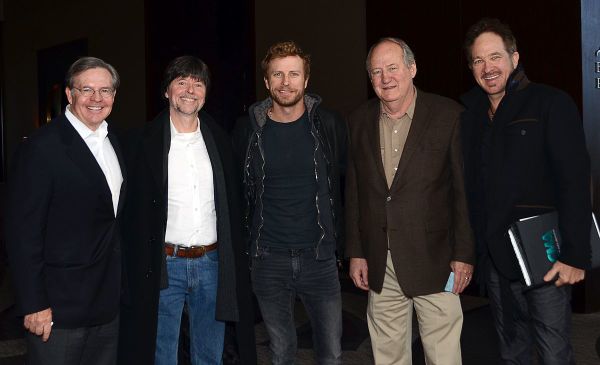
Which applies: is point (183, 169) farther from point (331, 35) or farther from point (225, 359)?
point (331, 35)

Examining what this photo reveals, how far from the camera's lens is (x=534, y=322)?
238cm

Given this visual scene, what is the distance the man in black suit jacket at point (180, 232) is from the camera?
99.5 inches

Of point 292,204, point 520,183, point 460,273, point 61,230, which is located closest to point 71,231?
point 61,230

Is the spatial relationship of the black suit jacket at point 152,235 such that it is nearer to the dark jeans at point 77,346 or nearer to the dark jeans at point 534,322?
the dark jeans at point 77,346

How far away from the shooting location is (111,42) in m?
9.43

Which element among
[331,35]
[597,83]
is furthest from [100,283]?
[331,35]

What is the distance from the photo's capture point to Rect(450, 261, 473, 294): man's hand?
8.29 feet

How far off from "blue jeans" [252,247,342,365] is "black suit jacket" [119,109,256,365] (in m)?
0.11

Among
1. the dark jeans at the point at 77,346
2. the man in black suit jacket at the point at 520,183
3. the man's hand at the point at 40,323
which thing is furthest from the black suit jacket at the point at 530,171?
the man's hand at the point at 40,323

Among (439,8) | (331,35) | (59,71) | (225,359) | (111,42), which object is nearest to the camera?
(225,359)

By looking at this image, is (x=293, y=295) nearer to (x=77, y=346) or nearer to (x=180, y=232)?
(x=180, y=232)

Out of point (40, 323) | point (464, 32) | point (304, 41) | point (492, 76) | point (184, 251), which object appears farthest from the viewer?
point (304, 41)

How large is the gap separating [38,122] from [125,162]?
31.0 ft

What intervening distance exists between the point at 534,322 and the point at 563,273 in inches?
8.4
